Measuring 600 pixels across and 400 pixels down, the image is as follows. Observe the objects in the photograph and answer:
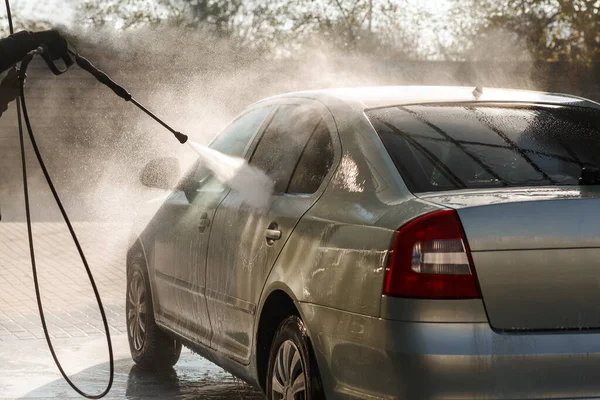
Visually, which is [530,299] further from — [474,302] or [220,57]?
[220,57]

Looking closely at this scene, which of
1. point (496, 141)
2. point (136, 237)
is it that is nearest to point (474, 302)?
point (496, 141)

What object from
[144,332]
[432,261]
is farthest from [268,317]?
[144,332]

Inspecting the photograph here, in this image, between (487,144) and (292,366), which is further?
(292,366)

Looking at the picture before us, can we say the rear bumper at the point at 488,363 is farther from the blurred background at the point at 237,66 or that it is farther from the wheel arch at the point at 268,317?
the blurred background at the point at 237,66

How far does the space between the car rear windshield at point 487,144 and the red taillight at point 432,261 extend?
36 cm

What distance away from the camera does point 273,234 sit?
5.61 m

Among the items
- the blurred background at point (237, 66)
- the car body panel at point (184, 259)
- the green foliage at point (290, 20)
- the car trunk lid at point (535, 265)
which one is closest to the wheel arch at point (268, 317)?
the car body panel at point (184, 259)

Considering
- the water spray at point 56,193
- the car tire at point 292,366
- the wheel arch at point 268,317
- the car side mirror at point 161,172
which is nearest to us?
the car tire at point 292,366

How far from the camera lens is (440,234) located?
4441 mm

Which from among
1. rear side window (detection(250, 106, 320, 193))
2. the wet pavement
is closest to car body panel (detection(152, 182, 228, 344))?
rear side window (detection(250, 106, 320, 193))

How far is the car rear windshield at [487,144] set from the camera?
5004 millimetres

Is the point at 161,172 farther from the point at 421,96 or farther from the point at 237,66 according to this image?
the point at 237,66

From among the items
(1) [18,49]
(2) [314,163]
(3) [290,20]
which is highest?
(1) [18,49]

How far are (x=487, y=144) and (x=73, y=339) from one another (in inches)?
188
